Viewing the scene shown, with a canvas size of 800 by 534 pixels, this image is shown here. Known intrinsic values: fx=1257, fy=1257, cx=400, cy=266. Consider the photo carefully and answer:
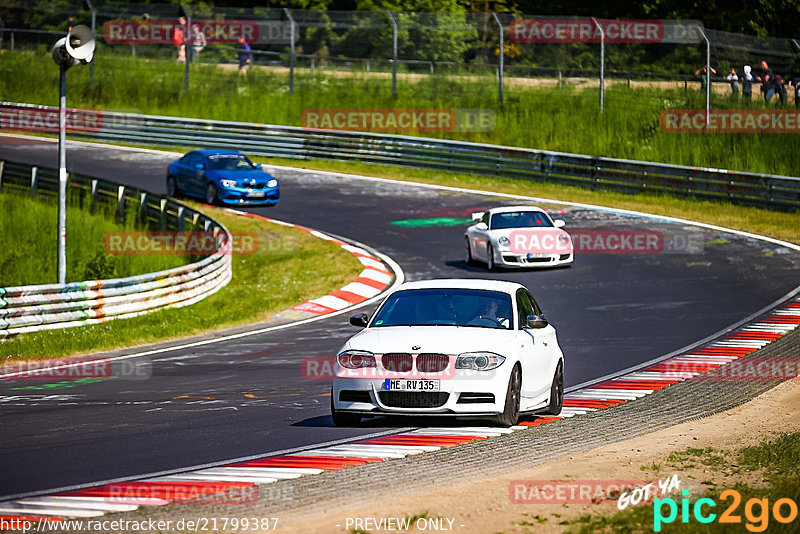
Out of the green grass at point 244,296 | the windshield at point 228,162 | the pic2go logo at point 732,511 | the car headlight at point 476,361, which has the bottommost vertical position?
the green grass at point 244,296

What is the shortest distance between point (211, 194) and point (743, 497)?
26261mm

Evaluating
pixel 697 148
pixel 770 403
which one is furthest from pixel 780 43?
pixel 770 403

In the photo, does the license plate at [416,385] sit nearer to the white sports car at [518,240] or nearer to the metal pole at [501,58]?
the white sports car at [518,240]

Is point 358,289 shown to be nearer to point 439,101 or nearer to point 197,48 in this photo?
point 439,101

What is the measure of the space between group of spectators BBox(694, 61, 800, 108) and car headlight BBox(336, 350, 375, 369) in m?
26.5

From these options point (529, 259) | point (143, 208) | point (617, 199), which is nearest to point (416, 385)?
point (529, 259)

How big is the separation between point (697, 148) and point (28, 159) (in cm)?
2133

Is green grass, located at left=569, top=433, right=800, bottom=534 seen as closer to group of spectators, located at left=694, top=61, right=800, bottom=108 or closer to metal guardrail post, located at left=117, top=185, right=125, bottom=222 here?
metal guardrail post, located at left=117, top=185, right=125, bottom=222

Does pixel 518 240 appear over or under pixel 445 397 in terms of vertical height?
under

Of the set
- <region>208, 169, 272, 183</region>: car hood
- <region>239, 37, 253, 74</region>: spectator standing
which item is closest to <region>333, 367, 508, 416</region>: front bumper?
<region>208, 169, 272, 183</region>: car hood

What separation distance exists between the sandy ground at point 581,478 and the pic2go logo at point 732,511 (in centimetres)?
31

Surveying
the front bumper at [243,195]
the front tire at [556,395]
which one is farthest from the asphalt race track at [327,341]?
the front tire at [556,395]

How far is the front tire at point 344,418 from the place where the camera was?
11.7m

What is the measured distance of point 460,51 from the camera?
43188mm
